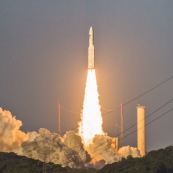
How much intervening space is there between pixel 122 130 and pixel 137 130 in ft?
29.4

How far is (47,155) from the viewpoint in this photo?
10294 centimetres

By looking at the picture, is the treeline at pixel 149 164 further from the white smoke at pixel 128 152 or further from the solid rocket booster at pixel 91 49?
the solid rocket booster at pixel 91 49

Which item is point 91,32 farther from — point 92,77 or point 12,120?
point 12,120

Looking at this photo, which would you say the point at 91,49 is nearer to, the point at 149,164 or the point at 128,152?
the point at 128,152

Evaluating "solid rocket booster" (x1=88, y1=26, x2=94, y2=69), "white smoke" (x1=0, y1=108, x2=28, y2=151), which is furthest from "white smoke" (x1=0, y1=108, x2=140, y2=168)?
"solid rocket booster" (x1=88, y1=26, x2=94, y2=69)

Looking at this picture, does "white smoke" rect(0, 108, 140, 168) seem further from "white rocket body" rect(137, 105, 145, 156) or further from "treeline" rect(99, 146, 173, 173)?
"treeline" rect(99, 146, 173, 173)

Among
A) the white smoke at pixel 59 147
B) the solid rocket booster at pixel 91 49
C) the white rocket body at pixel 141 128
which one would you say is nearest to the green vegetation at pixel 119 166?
the white smoke at pixel 59 147

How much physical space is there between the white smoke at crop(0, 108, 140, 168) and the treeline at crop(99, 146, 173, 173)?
476 inches

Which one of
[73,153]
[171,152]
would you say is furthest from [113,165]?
[73,153]

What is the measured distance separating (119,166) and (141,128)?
1964cm

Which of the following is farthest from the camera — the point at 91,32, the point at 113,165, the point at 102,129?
the point at 102,129

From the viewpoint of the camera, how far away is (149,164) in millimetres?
86312

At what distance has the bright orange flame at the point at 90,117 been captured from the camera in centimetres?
10688

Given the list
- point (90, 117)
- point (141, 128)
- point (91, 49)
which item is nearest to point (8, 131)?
point (90, 117)
